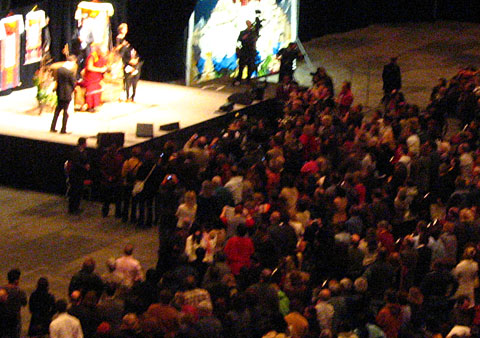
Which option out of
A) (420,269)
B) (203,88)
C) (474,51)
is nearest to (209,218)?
(420,269)

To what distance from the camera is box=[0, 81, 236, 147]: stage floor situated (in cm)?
1827

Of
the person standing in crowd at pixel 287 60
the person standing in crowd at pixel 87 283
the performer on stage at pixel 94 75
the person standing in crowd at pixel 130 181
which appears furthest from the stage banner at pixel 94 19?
the person standing in crowd at pixel 87 283

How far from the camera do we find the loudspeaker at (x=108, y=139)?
55.8 ft

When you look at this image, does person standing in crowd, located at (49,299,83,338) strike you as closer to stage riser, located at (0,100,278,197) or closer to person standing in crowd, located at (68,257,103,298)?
person standing in crowd, located at (68,257,103,298)

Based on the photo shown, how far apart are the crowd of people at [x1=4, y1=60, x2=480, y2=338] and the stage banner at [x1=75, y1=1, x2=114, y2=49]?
136 inches

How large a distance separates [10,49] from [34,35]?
90 cm

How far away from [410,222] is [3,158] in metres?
7.41

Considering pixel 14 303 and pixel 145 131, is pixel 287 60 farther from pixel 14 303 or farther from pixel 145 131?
pixel 14 303

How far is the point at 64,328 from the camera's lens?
33.5ft

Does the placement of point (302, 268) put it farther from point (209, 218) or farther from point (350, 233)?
point (209, 218)

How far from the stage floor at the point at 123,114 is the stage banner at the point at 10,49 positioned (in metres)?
0.39

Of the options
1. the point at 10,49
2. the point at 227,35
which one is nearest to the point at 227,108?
the point at 227,35

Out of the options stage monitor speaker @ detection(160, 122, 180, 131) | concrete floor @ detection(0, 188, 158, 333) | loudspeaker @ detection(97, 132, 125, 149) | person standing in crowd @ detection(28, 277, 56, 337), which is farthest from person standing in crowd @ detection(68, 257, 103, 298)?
stage monitor speaker @ detection(160, 122, 180, 131)

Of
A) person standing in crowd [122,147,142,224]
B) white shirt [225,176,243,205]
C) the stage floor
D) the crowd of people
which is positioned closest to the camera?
the crowd of people
